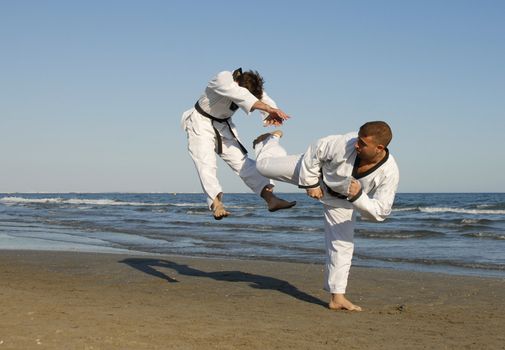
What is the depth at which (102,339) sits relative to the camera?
14.9ft

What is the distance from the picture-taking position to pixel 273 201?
7227mm

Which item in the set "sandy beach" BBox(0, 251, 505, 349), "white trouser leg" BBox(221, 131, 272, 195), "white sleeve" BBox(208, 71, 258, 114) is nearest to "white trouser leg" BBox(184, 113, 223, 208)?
"white trouser leg" BBox(221, 131, 272, 195)

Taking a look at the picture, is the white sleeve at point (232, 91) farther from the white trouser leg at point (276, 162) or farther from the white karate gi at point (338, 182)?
the white karate gi at point (338, 182)

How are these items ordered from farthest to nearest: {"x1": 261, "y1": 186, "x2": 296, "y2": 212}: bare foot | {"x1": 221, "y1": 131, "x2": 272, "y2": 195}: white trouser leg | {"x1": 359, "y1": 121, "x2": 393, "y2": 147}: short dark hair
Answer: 1. {"x1": 221, "y1": 131, "x2": 272, "y2": 195}: white trouser leg
2. {"x1": 261, "y1": 186, "x2": 296, "y2": 212}: bare foot
3. {"x1": 359, "y1": 121, "x2": 393, "y2": 147}: short dark hair

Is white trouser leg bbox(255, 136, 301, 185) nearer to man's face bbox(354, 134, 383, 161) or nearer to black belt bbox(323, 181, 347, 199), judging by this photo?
black belt bbox(323, 181, 347, 199)

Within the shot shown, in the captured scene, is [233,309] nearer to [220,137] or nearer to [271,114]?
[271,114]

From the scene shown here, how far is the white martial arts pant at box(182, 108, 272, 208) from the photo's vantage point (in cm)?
749

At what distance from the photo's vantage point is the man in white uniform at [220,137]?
23.7ft

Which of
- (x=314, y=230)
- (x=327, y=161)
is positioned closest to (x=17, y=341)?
(x=327, y=161)

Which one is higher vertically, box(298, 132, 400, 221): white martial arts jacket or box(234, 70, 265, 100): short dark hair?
box(234, 70, 265, 100): short dark hair

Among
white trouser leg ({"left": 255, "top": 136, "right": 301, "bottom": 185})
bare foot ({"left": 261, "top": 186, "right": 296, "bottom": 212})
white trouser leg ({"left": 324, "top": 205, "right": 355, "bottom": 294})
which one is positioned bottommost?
white trouser leg ({"left": 324, "top": 205, "right": 355, "bottom": 294})

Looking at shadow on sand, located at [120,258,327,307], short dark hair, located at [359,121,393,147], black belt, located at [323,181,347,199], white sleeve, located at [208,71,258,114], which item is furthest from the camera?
shadow on sand, located at [120,258,327,307]

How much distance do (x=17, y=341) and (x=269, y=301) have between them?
124 inches

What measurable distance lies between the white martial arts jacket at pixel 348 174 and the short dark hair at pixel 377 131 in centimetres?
29
